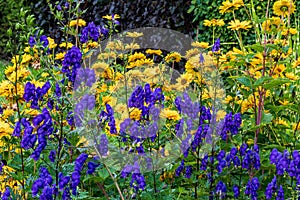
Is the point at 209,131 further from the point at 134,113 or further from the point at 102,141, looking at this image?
the point at 102,141

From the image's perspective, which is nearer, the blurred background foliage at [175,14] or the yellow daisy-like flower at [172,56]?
the yellow daisy-like flower at [172,56]

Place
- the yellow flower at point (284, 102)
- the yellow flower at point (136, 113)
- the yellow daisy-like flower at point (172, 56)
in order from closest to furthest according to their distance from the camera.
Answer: the yellow flower at point (136, 113) < the yellow daisy-like flower at point (172, 56) < the yellow flower at point (284, 102)

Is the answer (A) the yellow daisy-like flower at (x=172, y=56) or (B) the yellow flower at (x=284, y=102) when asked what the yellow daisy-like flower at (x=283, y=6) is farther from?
(A) the yellow daisy-like flower at (x=172, y=56)

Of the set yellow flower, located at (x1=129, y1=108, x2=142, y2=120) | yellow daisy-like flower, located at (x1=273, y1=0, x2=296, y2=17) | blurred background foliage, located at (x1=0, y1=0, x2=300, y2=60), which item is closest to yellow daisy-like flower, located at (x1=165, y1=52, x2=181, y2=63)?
yellow flower, located at (x1=129, y1=108, x2=142, y2=120)

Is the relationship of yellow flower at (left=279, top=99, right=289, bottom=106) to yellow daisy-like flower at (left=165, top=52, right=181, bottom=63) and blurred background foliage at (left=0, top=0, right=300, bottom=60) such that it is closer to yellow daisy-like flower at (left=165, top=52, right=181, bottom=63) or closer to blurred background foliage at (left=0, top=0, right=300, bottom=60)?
yellow daisy-like flower at (left=165, top=52, right=181, bottom=63)

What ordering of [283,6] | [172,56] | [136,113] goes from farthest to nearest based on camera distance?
[283,6] < [172,56] < [136,113]

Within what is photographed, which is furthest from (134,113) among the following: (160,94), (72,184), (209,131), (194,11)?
(194,11)

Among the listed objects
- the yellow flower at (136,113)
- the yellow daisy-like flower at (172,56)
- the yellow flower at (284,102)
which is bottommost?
the yellow flower at (284,102)

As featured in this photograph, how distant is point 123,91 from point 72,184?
3.98 feet

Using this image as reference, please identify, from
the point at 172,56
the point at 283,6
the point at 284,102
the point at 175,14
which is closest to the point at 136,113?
the point at 172,56

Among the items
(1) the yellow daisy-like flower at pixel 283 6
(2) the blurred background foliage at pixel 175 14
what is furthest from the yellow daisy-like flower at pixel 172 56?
(2) the blurred background foliage at pixel 175 14

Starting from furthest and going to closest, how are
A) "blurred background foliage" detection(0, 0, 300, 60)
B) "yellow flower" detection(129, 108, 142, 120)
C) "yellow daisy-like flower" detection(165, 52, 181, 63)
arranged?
1. "blurred background foliage" detection(0, 0, 300, 60)
2. "yellow daisy-like flower" detection(165, 52, 181, 63)
3. "yellow flower" detection(129, 108, 142, 120)

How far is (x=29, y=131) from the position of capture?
220 cm

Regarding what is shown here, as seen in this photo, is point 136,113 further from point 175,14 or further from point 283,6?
point 175,14
